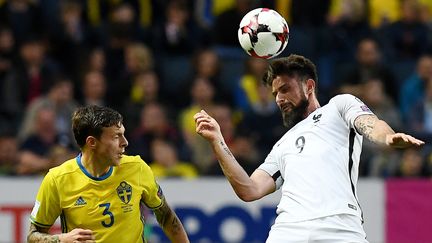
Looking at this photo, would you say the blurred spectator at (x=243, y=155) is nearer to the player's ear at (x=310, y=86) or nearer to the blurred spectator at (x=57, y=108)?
the blurred spectator at (x=57, y=108)

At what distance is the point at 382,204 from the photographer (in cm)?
1261

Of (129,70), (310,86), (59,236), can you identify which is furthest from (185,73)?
(59,236)

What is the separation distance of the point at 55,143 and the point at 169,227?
19.8 feet

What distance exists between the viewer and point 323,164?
23.4 feet

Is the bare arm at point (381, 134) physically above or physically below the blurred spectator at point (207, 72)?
below

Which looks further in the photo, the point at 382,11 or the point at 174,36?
the point at 382,11

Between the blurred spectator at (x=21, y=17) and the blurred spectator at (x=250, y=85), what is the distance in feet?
9.68

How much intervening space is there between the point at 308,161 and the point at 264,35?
50.2 inches

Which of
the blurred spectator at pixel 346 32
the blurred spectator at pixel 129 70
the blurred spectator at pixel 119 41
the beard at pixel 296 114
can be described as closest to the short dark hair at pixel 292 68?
the beard at pixel 296 114

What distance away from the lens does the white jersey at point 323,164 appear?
7.04 meters

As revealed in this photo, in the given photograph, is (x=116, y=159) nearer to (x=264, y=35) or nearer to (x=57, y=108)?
(x=264, y=35)

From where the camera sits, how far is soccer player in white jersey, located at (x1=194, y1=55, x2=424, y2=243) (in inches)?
275

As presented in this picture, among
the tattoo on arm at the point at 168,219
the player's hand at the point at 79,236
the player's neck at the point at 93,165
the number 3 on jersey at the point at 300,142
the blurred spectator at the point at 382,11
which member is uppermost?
the blurred spectator at the point at 382,11

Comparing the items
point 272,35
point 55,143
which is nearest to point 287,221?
point 272,35
